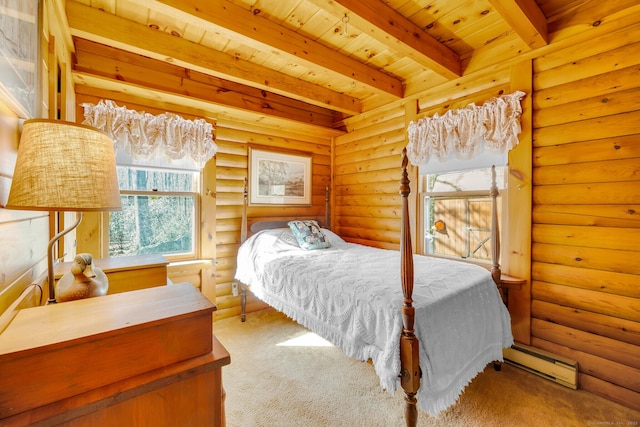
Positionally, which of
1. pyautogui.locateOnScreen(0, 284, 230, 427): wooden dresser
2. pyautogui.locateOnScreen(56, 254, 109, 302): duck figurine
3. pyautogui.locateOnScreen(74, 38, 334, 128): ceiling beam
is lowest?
pyautogui.locateOnScreen(0, 284, 230, 427): wooden dresser

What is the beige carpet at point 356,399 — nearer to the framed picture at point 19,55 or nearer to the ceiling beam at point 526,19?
the framed picture at point 19,55

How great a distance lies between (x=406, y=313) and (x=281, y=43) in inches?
78.7

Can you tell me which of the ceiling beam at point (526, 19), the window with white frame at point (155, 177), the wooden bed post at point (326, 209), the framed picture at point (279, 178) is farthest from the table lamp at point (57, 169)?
the wooden bed post at point (326, 209)

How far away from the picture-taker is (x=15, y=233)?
91cm

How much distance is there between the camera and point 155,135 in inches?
107

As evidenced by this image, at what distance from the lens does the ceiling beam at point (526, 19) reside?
169 centimetres

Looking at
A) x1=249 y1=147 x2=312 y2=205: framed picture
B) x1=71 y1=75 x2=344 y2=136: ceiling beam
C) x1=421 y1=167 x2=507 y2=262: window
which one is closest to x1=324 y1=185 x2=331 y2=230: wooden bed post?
x1=249 y1=147 x2=312 y2=205: framed picture

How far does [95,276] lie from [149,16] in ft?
6.06

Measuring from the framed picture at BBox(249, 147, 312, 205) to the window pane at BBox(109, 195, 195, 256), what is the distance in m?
0.76

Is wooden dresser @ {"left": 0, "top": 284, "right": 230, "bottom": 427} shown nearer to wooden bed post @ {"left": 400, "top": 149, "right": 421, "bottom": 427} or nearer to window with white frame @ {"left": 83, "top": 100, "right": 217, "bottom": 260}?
wooden bed post @ {"left": 400, "top": 149, "right": 421, "bottom": 427}

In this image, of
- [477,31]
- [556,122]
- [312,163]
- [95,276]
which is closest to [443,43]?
[477,31]

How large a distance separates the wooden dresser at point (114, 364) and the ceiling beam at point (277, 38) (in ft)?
5.55

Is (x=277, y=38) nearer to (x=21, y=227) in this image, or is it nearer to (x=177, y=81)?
(x=177, y=81)

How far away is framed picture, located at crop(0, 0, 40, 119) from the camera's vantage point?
0.79m
